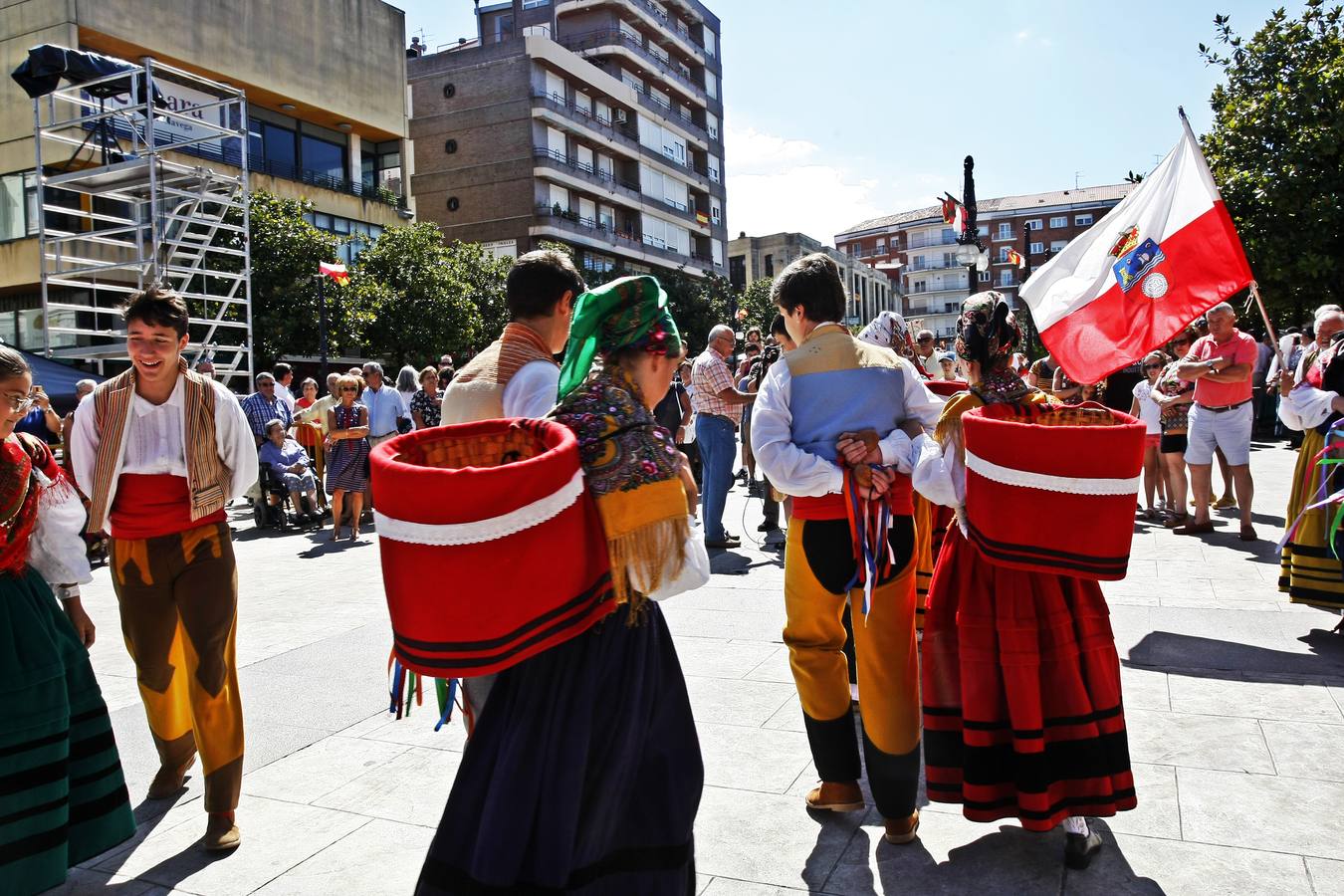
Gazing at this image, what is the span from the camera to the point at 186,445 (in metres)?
3.62

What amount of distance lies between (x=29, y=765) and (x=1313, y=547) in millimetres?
6210

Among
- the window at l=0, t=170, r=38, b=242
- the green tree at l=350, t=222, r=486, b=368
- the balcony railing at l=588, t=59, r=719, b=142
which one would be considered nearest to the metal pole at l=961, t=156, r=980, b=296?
the green tree at l=350, t=222, r=486, b=368

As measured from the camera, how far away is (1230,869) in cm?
292

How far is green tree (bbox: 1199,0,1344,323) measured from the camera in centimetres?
1808

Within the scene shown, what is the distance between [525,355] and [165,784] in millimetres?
2456

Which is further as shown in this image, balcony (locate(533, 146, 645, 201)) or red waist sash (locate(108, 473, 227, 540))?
balcony (locate(533, 146, 645, 201))

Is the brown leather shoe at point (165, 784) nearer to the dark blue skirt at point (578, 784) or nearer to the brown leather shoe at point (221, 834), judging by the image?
the brown leather shoe at point (221, 834)

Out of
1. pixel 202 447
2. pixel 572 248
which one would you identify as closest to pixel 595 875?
pixel 202 447

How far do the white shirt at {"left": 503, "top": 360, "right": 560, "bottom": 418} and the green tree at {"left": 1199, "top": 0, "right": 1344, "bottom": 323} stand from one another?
65.0 feet

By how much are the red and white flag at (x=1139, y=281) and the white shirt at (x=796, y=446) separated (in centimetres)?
154

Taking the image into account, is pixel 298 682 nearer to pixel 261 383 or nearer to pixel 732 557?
pixel 732 557

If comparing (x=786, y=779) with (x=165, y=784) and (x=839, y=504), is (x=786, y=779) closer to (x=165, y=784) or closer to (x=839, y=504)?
(x=839, y=504)

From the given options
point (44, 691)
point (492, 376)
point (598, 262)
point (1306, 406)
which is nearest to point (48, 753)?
Result: point (44, 691)

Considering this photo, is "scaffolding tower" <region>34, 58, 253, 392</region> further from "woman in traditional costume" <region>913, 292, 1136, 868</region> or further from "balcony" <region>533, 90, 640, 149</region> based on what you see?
"balcony" <region>533, 90, 640, 149</region>
